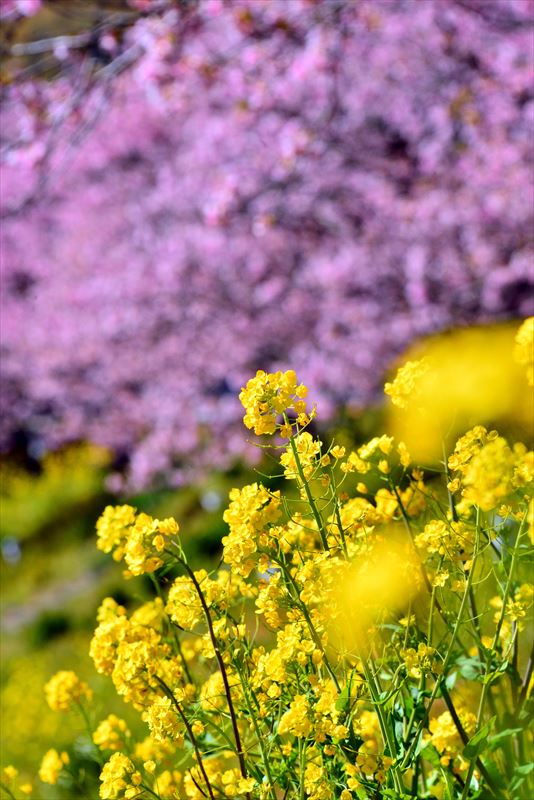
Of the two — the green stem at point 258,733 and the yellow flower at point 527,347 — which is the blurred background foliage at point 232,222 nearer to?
the green stem at point 258,733

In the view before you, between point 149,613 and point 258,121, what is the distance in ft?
24.8

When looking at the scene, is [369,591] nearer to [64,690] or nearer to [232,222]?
[64,690]

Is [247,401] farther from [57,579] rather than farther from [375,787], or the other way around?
[57,579]

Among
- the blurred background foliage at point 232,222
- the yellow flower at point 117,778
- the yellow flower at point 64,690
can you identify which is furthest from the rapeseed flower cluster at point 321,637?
the blurred background foliage at point 232,222

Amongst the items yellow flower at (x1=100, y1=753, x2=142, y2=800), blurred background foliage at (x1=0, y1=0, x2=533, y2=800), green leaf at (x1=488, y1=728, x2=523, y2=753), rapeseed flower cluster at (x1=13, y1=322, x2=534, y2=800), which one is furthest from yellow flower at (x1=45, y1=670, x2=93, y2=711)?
blurred background foliage at (x1=0, y1=0, x2=533, y2=800)

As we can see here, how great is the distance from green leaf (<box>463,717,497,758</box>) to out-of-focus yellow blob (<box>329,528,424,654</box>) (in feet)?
0.77

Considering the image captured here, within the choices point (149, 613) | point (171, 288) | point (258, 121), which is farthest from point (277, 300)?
point (149, 613)

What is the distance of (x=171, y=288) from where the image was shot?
33.6 ft

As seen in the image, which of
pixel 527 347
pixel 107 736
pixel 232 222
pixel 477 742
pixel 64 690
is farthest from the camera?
pixel 232 222

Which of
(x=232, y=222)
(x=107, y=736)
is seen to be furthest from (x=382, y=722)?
(x=232, y=222)

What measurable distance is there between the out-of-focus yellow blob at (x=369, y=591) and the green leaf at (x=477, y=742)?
0.23 meters

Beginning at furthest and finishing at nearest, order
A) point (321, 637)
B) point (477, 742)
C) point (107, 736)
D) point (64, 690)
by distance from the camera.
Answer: point (64, 690) < point (107, 736) < point (321, 637) < point (477, 742)

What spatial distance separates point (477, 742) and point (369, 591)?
0.31 metres

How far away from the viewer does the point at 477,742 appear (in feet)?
5.19
